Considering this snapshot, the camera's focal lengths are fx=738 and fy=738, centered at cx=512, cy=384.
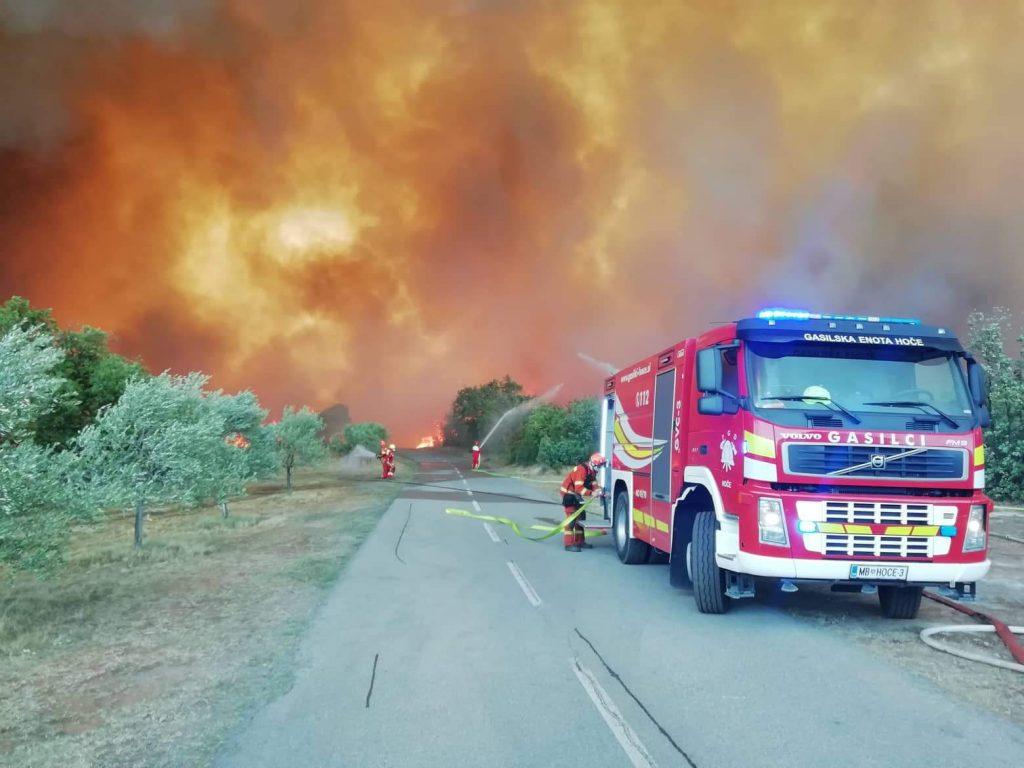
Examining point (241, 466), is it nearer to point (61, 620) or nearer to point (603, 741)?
point (61, 620)

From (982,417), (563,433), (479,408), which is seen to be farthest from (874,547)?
(479,408)

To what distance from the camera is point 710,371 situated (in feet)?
26.2

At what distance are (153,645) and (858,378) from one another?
8.00 m

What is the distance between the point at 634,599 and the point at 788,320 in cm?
399

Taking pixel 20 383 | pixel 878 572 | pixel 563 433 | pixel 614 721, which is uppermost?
pixel 563 433

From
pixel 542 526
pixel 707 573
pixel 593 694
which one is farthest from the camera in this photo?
pixel 542 526

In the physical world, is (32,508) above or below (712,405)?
below

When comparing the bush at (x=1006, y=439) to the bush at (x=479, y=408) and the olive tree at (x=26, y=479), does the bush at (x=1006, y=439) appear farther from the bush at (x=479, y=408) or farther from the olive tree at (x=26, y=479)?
the bush at (x=479, y=408)

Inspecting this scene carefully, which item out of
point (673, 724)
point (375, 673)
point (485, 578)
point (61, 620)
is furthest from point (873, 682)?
point (61, 620)

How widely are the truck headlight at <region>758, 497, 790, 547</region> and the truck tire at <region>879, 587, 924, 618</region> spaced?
2155 millimetres

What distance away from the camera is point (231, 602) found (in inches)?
386

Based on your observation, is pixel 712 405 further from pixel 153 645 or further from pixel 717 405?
pixel 153 645

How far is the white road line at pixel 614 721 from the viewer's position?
4.53 m

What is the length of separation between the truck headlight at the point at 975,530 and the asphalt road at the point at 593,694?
168 centimetres
